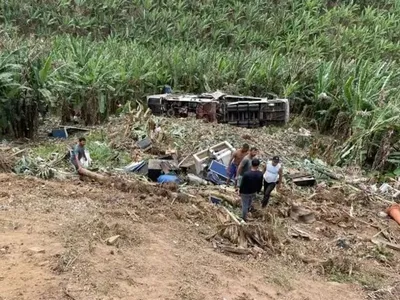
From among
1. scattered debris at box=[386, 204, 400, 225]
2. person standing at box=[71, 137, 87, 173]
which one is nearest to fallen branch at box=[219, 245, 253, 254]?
person standing at box=[71, 137, 87, 173]

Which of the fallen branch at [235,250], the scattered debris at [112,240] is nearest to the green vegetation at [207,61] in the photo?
the fallen branch at [235,250]

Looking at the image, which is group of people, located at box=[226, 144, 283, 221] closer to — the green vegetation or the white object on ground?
the white object on ground

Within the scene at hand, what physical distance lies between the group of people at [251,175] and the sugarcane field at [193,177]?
27mm

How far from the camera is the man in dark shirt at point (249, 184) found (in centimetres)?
748

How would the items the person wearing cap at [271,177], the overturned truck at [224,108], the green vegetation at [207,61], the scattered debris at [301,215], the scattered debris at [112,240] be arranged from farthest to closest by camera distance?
the overturned truck at [224,108]
the green vegetation at [207,61]
the scattered debris at [301,215]
the person wearing cap at [271,177]
the scattered debris at [112,240]

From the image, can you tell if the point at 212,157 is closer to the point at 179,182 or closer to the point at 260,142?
the point at 179,182

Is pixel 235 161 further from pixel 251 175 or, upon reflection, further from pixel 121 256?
pixel 121 256

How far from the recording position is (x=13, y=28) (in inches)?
753

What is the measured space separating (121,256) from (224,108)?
22.9 ft

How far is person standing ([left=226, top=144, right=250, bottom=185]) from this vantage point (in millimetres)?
8703

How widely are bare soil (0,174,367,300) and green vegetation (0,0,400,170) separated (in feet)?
13.0

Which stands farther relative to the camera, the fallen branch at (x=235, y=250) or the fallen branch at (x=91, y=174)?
the fallen branch at (x=91, y=174)

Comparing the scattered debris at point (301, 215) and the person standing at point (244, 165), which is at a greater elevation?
the person standing at point (244, 165)

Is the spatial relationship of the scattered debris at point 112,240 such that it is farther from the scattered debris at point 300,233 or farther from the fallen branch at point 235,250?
the scattered debris at point 300,233
